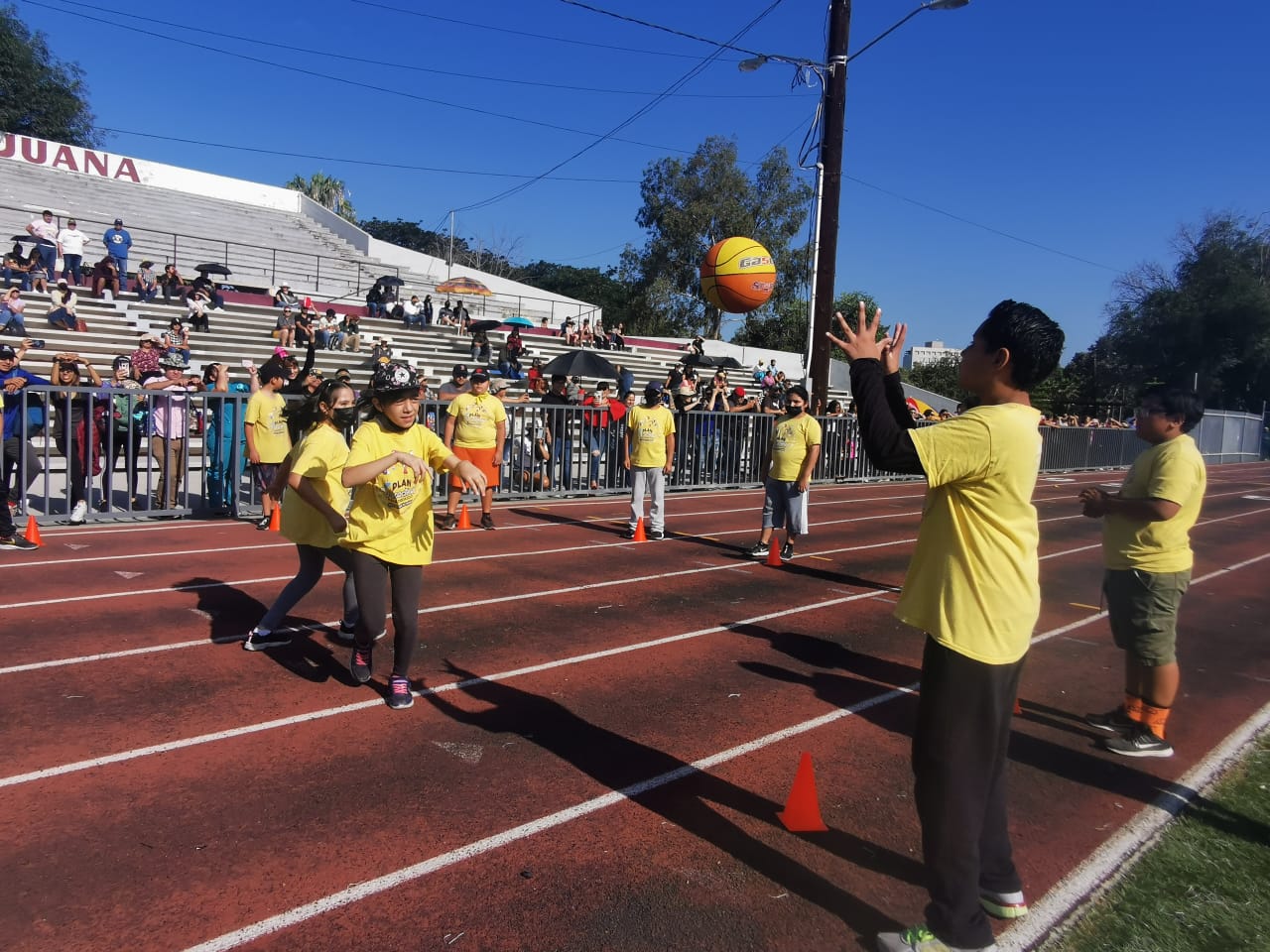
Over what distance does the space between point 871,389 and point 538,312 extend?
42.0m

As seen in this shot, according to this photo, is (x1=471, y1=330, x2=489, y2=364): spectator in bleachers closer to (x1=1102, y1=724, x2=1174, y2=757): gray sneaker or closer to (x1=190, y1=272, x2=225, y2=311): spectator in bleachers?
(x1=190, y1=272, x2=225, y2=311): spectator in bleachers

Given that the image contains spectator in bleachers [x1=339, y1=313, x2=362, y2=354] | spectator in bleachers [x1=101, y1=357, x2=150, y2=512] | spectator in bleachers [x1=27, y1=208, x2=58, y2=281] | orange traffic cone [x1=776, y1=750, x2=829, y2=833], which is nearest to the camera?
orange traffic cone [x1=776, y1=750, x2=829, y2=833]

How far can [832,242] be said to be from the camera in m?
19.9

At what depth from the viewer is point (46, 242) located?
21.7 meters

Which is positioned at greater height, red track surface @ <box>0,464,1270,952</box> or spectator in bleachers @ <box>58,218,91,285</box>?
spectator in bleachers @ <box>58,218,91,285</box>

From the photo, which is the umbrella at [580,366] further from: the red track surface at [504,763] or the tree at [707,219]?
the tree at [707,219]

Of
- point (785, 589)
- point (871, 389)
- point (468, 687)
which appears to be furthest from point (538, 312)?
point (871, 389)

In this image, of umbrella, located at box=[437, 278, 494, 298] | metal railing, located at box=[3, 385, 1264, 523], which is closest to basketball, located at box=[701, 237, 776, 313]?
metal railing, located at box=[3, 385, 1264, 523]

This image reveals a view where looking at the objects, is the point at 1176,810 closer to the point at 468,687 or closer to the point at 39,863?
the point at 468,687

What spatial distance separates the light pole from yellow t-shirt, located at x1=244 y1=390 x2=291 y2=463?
448 inches

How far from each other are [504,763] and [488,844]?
0.81 m

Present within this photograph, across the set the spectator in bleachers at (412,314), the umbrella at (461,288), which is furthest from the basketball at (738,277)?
the umbrella at (461,288)

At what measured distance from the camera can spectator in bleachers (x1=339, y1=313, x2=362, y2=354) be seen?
76.6 ft

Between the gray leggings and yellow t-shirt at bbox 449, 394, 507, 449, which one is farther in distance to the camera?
yellow t-shirt at bbox 449, 394, 507, 449
